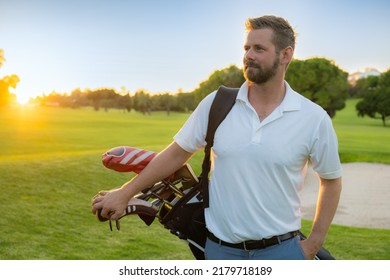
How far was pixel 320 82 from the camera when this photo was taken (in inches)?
2084

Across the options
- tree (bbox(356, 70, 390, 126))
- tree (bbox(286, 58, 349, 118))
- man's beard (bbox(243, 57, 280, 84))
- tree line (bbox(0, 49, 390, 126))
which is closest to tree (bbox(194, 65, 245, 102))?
tree line (bbox(0, 49, 390, 126))

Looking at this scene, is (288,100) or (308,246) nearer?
(288,100)

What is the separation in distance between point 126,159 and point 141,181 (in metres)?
0.12

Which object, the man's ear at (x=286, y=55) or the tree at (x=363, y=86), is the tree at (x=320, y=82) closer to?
the tree at (x=363, y=86)

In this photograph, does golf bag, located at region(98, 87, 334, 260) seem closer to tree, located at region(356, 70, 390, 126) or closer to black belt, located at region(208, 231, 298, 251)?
black belt, located at region(208, 231, 298, 251)

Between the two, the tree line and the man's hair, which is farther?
the tree line

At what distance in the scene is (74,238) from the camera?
20.7 ft

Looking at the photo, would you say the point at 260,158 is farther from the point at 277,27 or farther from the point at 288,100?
the point at 277,27

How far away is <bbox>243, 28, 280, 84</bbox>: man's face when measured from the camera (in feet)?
7.59

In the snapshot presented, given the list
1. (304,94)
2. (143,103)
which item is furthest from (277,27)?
(143,103)

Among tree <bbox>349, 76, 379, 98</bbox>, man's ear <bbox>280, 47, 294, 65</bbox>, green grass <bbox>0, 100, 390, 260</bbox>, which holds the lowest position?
green grass <bbox>0, 100, 390, 260</bbox>

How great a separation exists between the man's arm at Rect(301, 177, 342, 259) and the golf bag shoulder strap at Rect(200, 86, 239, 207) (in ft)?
1.53
